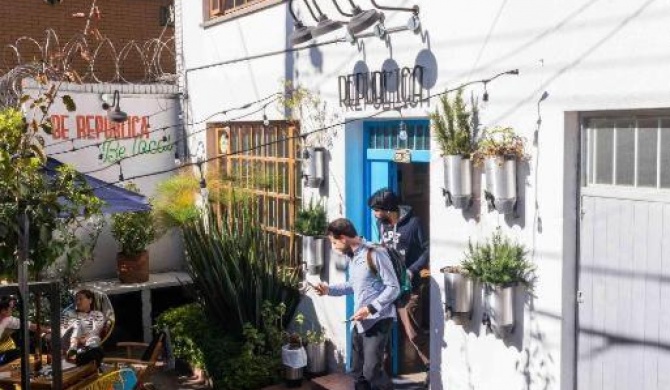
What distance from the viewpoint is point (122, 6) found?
15.4 meters

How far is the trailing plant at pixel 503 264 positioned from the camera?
5.88 meters

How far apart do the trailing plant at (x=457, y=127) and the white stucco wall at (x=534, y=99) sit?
0.43 feet

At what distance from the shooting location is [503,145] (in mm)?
5941

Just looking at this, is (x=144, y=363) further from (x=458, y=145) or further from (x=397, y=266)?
(x=458, y=145)

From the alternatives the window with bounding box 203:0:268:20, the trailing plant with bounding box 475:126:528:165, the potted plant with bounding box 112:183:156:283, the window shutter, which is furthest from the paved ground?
the window shutter

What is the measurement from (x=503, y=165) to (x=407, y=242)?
70.6 inches

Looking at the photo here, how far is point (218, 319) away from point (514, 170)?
4.08 metres

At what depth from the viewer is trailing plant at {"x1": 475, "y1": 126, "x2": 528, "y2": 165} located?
589 cm

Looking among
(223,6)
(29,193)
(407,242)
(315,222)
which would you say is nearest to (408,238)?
(407,242)

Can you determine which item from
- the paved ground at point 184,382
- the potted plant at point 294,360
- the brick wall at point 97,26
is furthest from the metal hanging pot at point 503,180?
the brick wall at point 97,26

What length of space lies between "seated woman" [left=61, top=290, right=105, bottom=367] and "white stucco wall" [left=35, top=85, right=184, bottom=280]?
2576mm

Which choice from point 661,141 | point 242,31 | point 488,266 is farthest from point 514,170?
point 242,31

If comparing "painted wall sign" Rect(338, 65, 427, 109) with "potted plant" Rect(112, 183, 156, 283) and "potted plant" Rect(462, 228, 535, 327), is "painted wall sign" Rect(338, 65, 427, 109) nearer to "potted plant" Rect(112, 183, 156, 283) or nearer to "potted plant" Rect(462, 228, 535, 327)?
"potted plant" Rect(462, 228, 535, 327)

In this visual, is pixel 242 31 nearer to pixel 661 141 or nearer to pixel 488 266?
pixel 488 266
